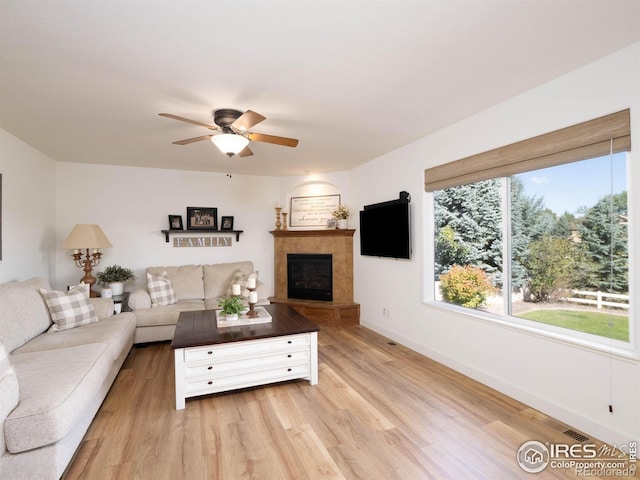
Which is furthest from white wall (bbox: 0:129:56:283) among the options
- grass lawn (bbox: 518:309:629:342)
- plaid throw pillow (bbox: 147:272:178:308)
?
grass lawn (bbox: 518:309:629:342)

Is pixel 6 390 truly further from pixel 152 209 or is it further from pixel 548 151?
pixel 152 209

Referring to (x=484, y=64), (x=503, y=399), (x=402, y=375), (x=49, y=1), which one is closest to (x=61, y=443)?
(x=49, y=1)

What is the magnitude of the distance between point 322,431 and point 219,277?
10.4 ft

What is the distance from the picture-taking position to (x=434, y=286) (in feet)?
12.0

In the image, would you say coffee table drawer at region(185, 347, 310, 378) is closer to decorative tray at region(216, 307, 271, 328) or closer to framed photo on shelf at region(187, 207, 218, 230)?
decorative tray at region(216, 307, 271, 328)

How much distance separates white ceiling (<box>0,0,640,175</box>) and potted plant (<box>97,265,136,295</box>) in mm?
1842

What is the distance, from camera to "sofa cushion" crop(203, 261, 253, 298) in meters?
4.76

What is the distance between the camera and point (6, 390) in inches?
61.0

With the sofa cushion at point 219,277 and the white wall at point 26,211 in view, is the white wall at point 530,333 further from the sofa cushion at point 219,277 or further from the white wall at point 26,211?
the white wall at point 26,211

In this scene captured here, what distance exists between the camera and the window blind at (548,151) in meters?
1.99

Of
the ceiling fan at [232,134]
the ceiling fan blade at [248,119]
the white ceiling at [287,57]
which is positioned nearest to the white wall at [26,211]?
the white ceiling at [287,57]

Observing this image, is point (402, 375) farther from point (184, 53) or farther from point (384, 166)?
point (184, 53)

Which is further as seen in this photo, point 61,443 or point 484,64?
point 484,64

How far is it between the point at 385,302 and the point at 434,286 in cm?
84
